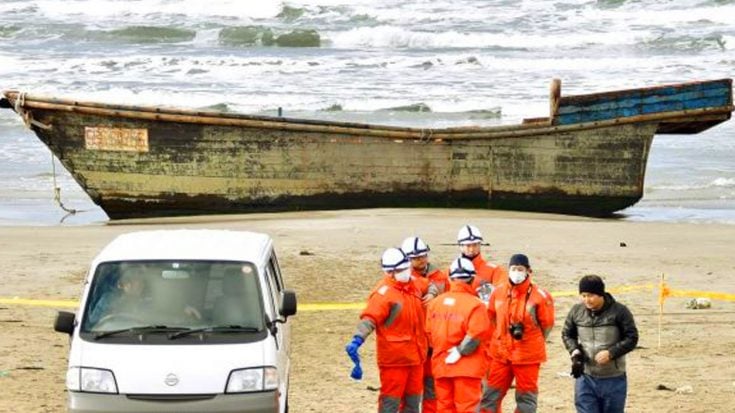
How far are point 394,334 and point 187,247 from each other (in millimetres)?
1579

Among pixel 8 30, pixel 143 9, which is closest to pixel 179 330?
pixel 8 30

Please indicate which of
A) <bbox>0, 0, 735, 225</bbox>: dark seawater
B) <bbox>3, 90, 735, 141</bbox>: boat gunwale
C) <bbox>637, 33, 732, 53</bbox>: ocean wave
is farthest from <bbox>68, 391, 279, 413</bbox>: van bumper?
<bbox>637, 33, 732, 53</bbox>: ocean wave

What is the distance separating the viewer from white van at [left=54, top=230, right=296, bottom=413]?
9500 millimetres

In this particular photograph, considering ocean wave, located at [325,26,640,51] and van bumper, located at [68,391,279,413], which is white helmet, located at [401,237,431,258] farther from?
ocean wave, located at [325,26,640,51]

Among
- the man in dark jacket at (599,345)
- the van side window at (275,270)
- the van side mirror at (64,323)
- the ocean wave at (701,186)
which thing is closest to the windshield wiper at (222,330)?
the van side mirror at (64,323)

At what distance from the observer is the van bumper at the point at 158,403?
9461mm

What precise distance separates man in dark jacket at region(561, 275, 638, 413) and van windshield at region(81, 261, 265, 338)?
6.97 feet

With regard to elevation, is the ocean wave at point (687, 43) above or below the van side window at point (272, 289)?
below

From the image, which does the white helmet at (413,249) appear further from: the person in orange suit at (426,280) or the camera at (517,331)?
the camera at (517,331)

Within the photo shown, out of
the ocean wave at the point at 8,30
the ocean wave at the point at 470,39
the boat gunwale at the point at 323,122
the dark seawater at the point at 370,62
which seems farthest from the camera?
the ocean wave at the point at 8,30

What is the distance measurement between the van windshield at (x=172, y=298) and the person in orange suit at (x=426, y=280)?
137 cm

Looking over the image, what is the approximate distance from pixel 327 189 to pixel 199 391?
14.6m

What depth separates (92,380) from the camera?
9523 mm

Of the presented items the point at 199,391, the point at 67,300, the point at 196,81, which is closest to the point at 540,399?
the point at 199,391
